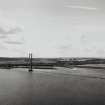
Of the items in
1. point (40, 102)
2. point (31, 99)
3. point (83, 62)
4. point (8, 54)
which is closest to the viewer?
point (40, 102)

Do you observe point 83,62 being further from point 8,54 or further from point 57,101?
point 57,101

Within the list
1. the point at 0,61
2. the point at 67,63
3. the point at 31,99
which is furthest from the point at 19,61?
the point at 31,99

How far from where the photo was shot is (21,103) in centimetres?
776

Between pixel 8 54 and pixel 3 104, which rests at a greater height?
pixel 8 54

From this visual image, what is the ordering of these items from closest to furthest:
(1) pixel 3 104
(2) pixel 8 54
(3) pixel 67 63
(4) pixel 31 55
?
(1) pixel 3 104 < (2) pixel 8 54 < (4) pixel 31 55 < (3) pixel 67 63

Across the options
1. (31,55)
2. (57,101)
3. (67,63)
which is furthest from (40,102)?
(67,63)

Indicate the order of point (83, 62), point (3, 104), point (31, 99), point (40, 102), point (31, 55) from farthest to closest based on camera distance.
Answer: point (83, 62), point (31, 55), point (31, 99), point (40, 102), point (3, 104)

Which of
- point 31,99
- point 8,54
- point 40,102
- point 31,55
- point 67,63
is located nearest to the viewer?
point 40,102

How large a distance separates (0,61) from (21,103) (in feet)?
120

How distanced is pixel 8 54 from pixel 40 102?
16.3m

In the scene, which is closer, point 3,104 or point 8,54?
point 3,104

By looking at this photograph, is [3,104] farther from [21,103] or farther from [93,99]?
[93,99]

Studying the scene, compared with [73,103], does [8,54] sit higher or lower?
higher

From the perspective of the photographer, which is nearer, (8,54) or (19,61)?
(8,54)
